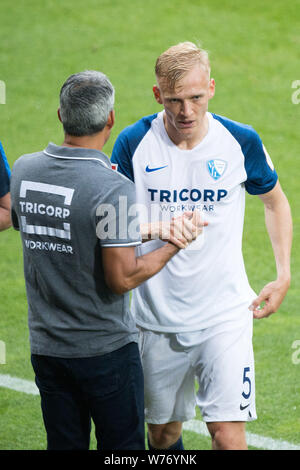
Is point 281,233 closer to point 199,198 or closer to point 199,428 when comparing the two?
point 199,198

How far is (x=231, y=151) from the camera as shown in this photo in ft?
13.2

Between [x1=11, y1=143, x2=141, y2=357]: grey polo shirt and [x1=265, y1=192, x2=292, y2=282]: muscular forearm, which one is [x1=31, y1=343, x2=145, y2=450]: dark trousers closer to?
[x1=11, y1=143, x2=141, y2=357]: grey polo shirt

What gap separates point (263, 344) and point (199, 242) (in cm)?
274

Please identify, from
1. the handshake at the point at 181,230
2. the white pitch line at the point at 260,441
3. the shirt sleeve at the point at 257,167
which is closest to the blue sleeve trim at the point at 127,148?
the shirt sleeve at the point at 257,167

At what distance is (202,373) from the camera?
4.11 meters

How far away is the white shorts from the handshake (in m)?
0.78

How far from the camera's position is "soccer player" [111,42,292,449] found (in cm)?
399

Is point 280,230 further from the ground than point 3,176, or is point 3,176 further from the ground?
point 3,176

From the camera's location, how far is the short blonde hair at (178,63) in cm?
377

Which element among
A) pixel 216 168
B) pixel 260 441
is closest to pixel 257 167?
pixel 216 168

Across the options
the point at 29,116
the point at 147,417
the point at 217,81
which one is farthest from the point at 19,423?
the point at 217,81

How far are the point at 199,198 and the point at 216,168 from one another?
0.16 m

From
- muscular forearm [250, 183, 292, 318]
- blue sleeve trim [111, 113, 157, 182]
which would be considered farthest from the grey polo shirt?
muscular forearm [250, 183, 292, 318]

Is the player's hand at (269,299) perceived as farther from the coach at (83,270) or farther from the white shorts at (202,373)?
the coach at (83,270)
